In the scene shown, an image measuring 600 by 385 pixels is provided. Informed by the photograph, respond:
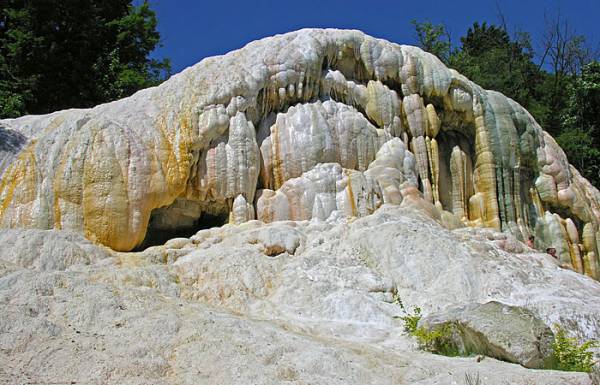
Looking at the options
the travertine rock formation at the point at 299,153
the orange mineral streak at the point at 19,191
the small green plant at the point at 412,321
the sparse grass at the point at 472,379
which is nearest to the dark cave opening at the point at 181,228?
the travertine rock formation at the point at 299,153

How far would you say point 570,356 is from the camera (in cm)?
783

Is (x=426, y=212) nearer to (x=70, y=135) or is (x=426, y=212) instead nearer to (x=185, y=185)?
(x=185, y=185)

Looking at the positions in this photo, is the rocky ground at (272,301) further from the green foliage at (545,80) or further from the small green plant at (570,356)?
the green foliage at (545,80)

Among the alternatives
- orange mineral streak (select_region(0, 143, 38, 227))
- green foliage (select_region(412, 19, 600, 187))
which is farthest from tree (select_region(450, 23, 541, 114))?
orange mineral streak (select_region(0, 143, 38, 227))

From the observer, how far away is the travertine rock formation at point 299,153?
1217cm

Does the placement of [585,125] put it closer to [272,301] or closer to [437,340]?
[272,301]

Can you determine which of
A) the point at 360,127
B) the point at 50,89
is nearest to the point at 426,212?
the point at 360,127

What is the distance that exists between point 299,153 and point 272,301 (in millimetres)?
5058

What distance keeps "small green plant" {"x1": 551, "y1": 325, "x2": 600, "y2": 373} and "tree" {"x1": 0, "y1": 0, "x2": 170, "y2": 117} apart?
17.2 metres

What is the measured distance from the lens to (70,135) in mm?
12586

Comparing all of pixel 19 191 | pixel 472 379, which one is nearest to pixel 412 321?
pixel 472 379

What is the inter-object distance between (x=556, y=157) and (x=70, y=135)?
1195 cm

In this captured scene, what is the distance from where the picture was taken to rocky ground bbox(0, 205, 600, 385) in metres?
6.82

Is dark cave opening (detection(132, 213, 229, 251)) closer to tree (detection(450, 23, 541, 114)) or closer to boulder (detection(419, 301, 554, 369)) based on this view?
boulder (detection(419, 301, 554, 369))
